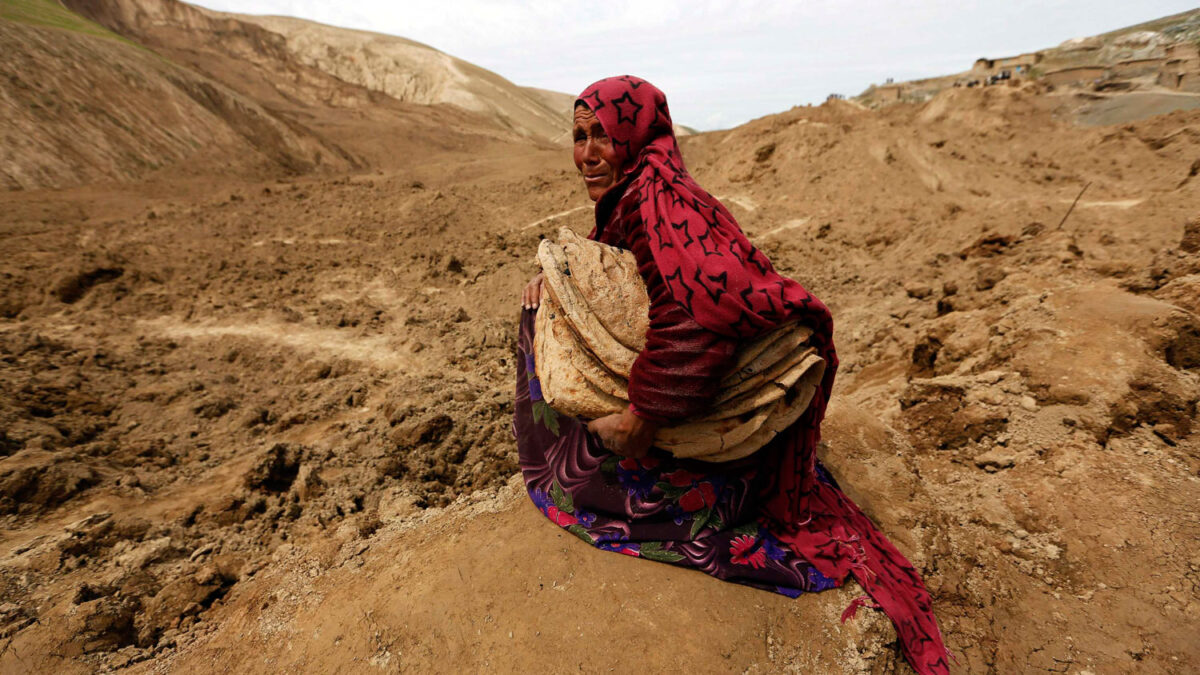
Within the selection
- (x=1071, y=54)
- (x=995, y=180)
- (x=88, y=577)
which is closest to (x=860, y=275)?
(x=995, y=180)

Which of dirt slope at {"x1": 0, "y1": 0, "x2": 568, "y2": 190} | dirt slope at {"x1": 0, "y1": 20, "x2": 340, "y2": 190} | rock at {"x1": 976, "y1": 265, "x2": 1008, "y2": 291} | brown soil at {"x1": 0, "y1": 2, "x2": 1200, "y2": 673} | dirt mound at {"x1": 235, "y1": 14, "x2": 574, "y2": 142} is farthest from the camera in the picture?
dirt mound at {"x1": 235, "y1": 14, "x2": 574, "y2": 142}

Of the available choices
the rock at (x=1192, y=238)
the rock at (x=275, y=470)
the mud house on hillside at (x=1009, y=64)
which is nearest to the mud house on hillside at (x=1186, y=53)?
the mud house on hillside at (x=1009, y=64)

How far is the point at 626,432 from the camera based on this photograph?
1377 mm

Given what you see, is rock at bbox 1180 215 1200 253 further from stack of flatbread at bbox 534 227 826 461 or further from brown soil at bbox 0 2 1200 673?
stack of flatbread at bbox 534 227 826 461

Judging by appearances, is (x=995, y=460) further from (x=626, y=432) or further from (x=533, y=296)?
(x=533, y=296)

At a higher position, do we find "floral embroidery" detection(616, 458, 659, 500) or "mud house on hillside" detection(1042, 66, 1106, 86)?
"mud house on hillside" detection(1042, 66, 1106, 86)

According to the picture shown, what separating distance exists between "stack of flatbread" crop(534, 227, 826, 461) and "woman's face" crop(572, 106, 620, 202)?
225 mm

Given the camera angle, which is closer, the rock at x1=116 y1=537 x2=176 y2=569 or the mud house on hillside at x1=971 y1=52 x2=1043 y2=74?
the rock at x1=116 y1=537 x2=176 y2=569

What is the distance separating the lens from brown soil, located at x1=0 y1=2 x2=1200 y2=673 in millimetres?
1581

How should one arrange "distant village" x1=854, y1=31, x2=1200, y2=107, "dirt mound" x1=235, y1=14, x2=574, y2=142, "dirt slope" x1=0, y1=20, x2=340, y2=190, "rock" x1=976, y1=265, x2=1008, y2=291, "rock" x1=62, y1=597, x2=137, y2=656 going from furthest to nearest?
"dirt mound" x1=235, y1=14, x2=574, y2=142
"distant village" x1=854, y1=31, x2=1200, y2=107
"dirt slope" x1=0, y1=20, x2=340, y2=190
"rock" x1=976, y1=265, x2=1008, y2=291
"rock" x1=62, y1=597, x2=137, y2=656

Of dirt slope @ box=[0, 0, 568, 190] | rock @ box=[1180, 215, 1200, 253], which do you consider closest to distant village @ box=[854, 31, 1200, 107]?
rock @ box=[1180, 215, 1200, 253]

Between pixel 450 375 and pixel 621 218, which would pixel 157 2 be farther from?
pixel 621 218

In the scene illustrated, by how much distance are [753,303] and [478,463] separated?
6.89 feet

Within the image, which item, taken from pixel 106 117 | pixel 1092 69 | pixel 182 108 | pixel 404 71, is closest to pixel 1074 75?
pixel 1092 69
